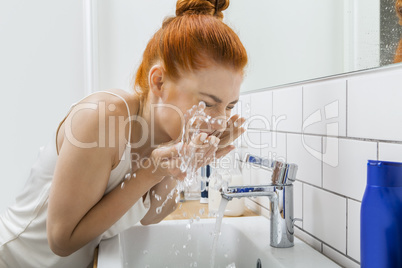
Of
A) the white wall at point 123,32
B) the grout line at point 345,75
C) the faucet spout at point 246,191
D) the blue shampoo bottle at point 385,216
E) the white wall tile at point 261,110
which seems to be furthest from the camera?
the white wall at point 123,32

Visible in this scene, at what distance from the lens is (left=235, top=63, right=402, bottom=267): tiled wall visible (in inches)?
22.7

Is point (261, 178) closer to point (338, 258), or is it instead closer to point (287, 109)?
point (287, 109)

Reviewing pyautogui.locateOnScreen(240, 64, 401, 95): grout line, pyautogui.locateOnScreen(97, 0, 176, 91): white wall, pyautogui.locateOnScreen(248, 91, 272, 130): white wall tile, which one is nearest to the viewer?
pyautogui.locateOnScreen(240, 64, 401, 95): grout line

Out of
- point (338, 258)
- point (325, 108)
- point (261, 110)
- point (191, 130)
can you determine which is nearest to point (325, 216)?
point (338, 258)

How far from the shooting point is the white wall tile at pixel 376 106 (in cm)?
55

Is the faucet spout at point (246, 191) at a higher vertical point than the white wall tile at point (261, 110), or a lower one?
lower

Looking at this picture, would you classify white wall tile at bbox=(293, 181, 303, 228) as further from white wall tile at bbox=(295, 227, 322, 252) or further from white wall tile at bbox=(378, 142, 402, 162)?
white wall tile at bbox=(378, 142, 402, 162)

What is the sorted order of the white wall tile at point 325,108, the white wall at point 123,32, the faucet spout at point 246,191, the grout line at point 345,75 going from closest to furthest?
1. the grout line at point 345,75
2. the white wall tile at point 325,108
3. the faucet spout at point 246,191
4. the white wall at point 123,32

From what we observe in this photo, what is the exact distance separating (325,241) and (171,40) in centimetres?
54

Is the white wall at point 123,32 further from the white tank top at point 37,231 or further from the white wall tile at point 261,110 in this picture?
the white tank top at point 37,231

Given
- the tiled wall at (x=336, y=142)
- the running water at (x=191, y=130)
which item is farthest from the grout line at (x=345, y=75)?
the running water at (x=191, y=130)

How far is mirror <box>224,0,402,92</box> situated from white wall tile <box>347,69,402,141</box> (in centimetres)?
3

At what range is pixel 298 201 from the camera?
878 mm

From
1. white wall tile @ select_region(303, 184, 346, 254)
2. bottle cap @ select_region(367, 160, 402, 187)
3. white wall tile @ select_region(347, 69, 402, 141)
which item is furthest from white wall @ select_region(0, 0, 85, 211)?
bottle cap @ select_region(367, 160, 402, 187)
